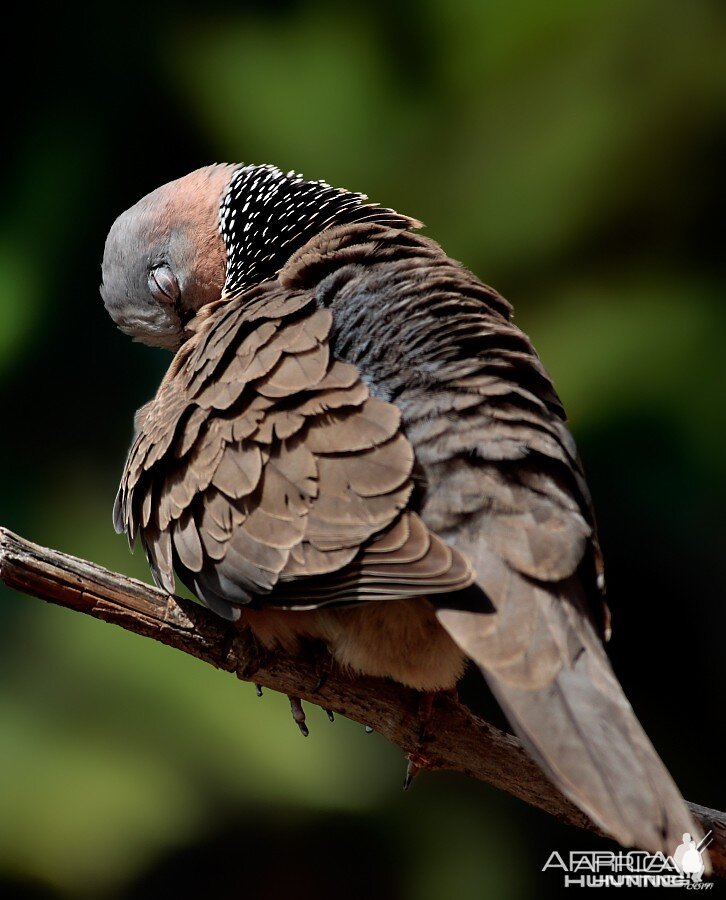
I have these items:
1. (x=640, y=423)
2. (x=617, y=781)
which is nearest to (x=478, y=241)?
(x=640, y=423)

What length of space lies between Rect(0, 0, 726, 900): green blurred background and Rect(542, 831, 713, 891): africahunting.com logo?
47 cm

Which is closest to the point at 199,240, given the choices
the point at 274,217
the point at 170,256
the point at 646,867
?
the point at 170,256

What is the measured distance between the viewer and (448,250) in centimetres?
291

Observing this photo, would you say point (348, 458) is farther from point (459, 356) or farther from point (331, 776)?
point (331, 776)

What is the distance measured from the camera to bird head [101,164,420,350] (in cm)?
202

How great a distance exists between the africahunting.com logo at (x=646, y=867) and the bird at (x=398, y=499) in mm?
85

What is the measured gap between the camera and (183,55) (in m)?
2.87

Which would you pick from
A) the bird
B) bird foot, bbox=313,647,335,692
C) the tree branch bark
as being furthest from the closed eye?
bird foot, bbox=313,647,335,692

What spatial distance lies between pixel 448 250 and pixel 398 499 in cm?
167

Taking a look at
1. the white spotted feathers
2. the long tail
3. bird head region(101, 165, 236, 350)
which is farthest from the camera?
bird head region(101, 165, 236, 350)

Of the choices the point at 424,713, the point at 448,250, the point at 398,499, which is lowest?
the point at 424,713

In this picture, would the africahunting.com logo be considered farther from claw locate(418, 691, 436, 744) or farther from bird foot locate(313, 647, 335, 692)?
bird foot locate(313, 647, 335, 692)

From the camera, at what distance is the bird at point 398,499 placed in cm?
129

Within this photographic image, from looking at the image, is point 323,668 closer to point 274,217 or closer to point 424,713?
point 424,713
